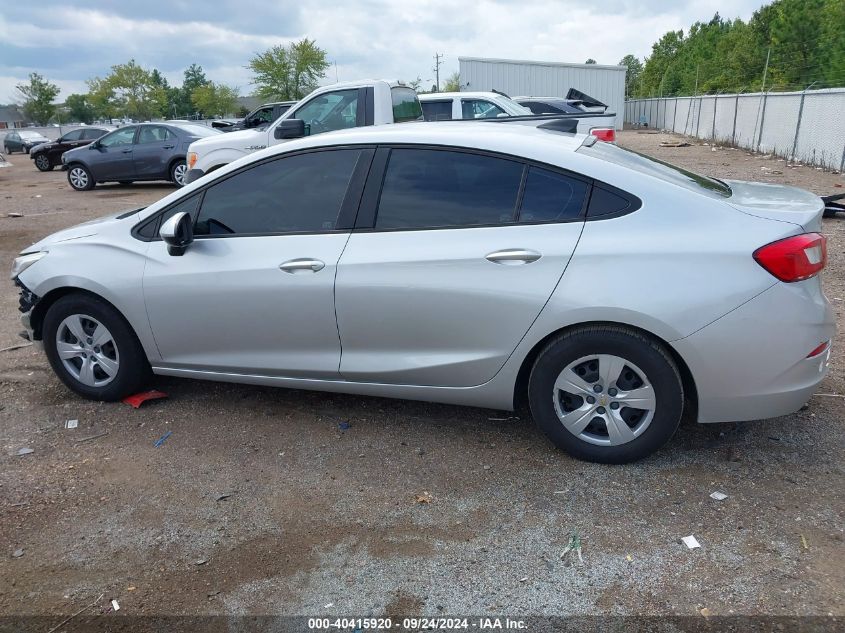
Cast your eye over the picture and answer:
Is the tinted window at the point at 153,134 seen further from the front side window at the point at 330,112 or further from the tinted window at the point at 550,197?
the tinted window at the point at 550,197

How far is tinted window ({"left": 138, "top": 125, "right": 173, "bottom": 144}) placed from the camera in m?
16.6

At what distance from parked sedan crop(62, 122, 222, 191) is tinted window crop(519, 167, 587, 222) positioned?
1413cm

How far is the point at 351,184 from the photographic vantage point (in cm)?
388

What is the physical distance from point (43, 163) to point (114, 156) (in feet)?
32.0

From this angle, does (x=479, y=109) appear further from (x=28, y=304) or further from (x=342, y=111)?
(x=28, y=304)

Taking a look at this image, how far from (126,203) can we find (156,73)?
3690 inches

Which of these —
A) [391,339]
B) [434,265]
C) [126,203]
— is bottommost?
[126,203]

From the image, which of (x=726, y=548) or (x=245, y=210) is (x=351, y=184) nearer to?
(x=245, y=210)

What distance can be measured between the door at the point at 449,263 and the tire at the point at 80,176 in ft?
53.1

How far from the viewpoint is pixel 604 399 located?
3424 mm

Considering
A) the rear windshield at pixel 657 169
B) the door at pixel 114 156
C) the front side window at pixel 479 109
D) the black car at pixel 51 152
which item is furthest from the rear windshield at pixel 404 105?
the black car at pixel 51 152

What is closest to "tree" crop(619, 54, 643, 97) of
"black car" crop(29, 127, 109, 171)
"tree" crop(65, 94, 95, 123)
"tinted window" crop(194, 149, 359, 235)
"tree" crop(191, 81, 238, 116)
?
"tree" crop(191, 81, 238, 116)

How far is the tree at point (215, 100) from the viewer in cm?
7212

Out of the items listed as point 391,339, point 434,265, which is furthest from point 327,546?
point 434,265
